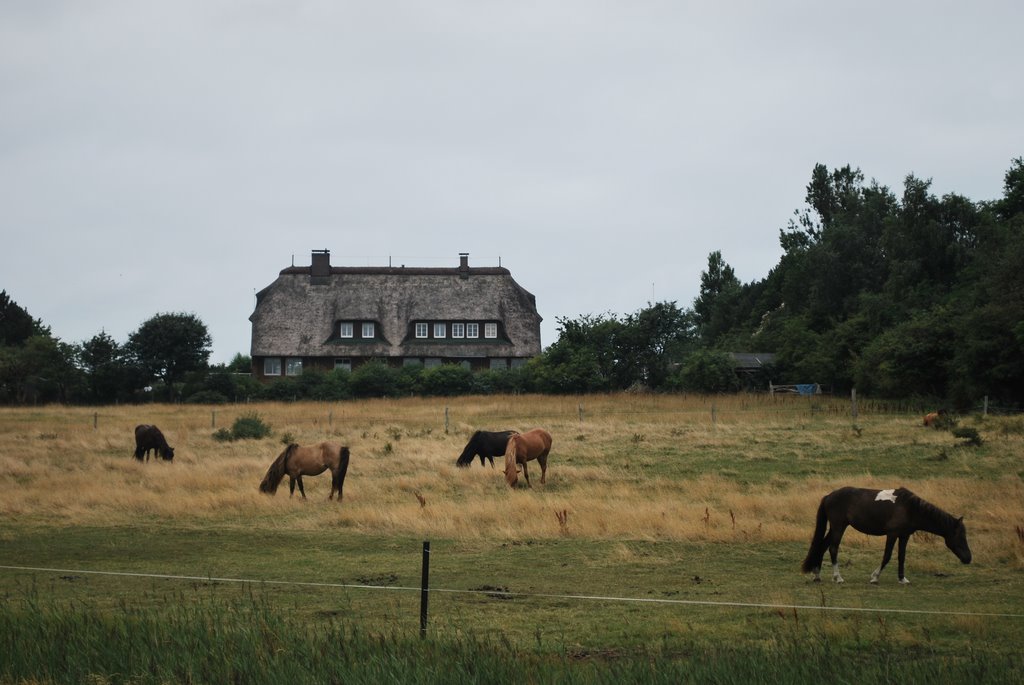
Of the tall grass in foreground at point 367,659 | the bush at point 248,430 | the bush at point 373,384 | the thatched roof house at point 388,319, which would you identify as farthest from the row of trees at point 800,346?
the tall grass in foreground at point 367,659

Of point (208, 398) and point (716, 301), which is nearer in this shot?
point (208, 398)

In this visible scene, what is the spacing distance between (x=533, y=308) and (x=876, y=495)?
6128 centimetres

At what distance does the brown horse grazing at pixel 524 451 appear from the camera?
2433 cm

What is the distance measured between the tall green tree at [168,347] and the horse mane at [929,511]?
188 feet

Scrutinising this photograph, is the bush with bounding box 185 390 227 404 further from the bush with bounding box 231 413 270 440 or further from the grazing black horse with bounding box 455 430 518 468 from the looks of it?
the grazing black horse with bounding box 455 430 518 468

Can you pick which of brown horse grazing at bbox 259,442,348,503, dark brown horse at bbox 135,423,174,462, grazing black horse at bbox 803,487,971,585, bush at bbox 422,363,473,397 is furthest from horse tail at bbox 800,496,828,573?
bush at bbox 422,363,473,397

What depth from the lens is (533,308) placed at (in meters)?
75.1

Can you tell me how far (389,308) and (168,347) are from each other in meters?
15.1

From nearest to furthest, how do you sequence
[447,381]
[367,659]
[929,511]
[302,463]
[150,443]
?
[367,659] < [929,511] < [302,463] < [150,443] < [447,381]

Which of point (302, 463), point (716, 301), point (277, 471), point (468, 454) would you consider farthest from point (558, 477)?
point (716, 301)

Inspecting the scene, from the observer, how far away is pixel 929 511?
45.9ft

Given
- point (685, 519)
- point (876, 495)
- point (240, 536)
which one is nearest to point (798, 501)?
point (685, 519)

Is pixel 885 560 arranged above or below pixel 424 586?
below

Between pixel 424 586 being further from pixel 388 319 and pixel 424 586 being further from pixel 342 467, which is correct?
pixel 388 319
